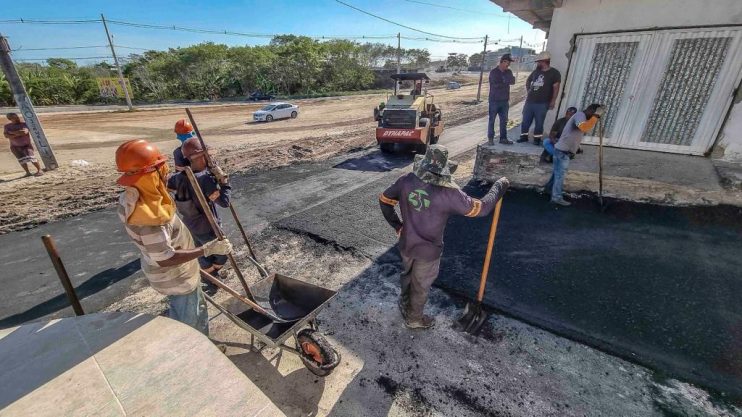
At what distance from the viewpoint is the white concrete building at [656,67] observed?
5688mm

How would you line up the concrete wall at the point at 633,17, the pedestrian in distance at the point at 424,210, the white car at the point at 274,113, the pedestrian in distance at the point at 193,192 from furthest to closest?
1. the white car at the point at 274,113
2. the concrete wall at the point at 633,17
3. the pedestrian in distance at the point at 193,192
4. the pedestrian in distance at the point at 424,210

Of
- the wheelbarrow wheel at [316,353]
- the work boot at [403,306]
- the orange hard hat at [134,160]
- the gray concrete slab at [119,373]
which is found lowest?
the work boot at [403,306]

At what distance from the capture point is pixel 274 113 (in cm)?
2097

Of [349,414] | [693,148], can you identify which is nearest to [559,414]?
[349,414]

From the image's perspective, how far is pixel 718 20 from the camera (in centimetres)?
552

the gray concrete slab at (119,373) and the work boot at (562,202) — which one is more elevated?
the gray concrete slab at (119,373)

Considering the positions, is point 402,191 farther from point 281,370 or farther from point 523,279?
point 523,279

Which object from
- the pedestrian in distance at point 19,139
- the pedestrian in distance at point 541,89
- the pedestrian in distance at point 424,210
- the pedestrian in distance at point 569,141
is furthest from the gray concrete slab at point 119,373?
the pedestrian in distance at point 19,139

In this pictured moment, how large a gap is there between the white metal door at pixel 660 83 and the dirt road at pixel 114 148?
701 centimetres

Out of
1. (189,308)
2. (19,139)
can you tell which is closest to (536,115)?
(189,308)

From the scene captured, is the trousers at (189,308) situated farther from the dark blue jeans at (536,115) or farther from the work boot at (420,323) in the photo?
the dark blue jeans at (536,115)

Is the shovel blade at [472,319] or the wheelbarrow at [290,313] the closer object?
the wheelbarrow at [290,313]

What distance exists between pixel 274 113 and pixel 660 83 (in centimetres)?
1936

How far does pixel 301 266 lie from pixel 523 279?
9.60ft
